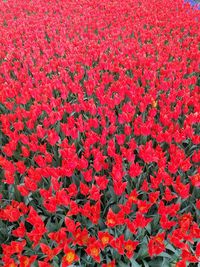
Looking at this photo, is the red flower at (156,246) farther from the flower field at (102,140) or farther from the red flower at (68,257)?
the red flower at (68,257)

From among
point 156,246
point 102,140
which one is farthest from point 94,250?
point 102,140

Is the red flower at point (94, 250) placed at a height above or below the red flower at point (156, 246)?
below

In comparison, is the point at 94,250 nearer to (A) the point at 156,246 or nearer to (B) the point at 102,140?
(A) the point at 156,246

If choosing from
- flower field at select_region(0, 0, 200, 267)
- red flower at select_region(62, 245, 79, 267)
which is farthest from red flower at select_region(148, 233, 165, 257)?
red flower at select_region(62, 245, 79, 267)

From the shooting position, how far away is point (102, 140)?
11.0 ft

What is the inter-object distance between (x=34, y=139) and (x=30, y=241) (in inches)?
38.0

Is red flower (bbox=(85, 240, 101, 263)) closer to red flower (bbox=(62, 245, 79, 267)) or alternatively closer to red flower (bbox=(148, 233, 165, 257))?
red flower (bbox=(62, 245, 79, 267))

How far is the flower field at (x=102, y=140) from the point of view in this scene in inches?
102

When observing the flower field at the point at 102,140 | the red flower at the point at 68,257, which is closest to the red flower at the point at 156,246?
the flower field at the point at 102,140

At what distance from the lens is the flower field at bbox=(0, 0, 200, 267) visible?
8.48 ft

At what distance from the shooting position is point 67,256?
2.40m

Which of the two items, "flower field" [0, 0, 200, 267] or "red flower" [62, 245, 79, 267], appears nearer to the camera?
"red flower" [62, 245, 79, 267]

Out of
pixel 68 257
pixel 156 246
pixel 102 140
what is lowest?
pixel 68 257

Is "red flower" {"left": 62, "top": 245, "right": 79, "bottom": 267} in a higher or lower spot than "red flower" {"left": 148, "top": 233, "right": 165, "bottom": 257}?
lower
